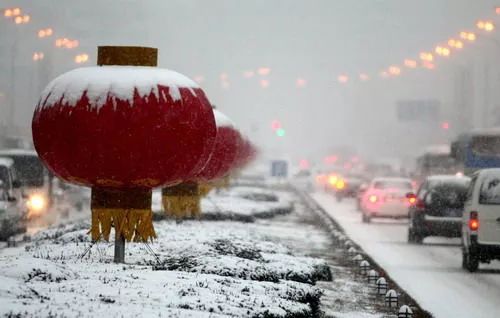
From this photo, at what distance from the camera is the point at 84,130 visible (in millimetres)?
14531

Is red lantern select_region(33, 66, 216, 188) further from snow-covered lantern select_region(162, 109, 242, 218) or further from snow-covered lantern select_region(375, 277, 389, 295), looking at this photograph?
snow-covered lantern select_region(162, 109, 242, 218)

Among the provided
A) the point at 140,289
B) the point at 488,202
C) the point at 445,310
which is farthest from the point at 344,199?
the point at 140,289

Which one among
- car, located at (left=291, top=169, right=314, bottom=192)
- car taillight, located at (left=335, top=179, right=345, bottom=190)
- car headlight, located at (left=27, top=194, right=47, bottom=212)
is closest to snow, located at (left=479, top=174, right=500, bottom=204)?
car headlight, located at (left=27, top=194, right=47, bottom=212)

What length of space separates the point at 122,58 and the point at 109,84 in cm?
88

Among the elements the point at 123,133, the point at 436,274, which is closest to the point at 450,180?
the point at 436,274

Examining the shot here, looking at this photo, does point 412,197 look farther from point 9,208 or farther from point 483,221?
point 483,221

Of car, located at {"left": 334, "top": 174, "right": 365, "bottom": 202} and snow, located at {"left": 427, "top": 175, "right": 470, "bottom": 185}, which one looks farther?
car, located at {"left": 334, "top": 174, "right": 365, "bottom": 202}

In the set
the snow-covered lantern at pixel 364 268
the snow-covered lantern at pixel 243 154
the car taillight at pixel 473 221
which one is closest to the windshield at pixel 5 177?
the snow-covered lantern at pixel 243 154

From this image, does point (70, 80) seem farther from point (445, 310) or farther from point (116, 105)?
point (445, 310)

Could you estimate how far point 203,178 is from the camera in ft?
85.4

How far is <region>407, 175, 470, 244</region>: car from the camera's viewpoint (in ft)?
104

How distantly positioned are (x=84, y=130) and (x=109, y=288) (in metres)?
2.64

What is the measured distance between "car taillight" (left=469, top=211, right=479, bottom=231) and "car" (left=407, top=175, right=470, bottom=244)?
828cm

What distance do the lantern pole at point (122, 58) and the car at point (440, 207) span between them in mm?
17094
